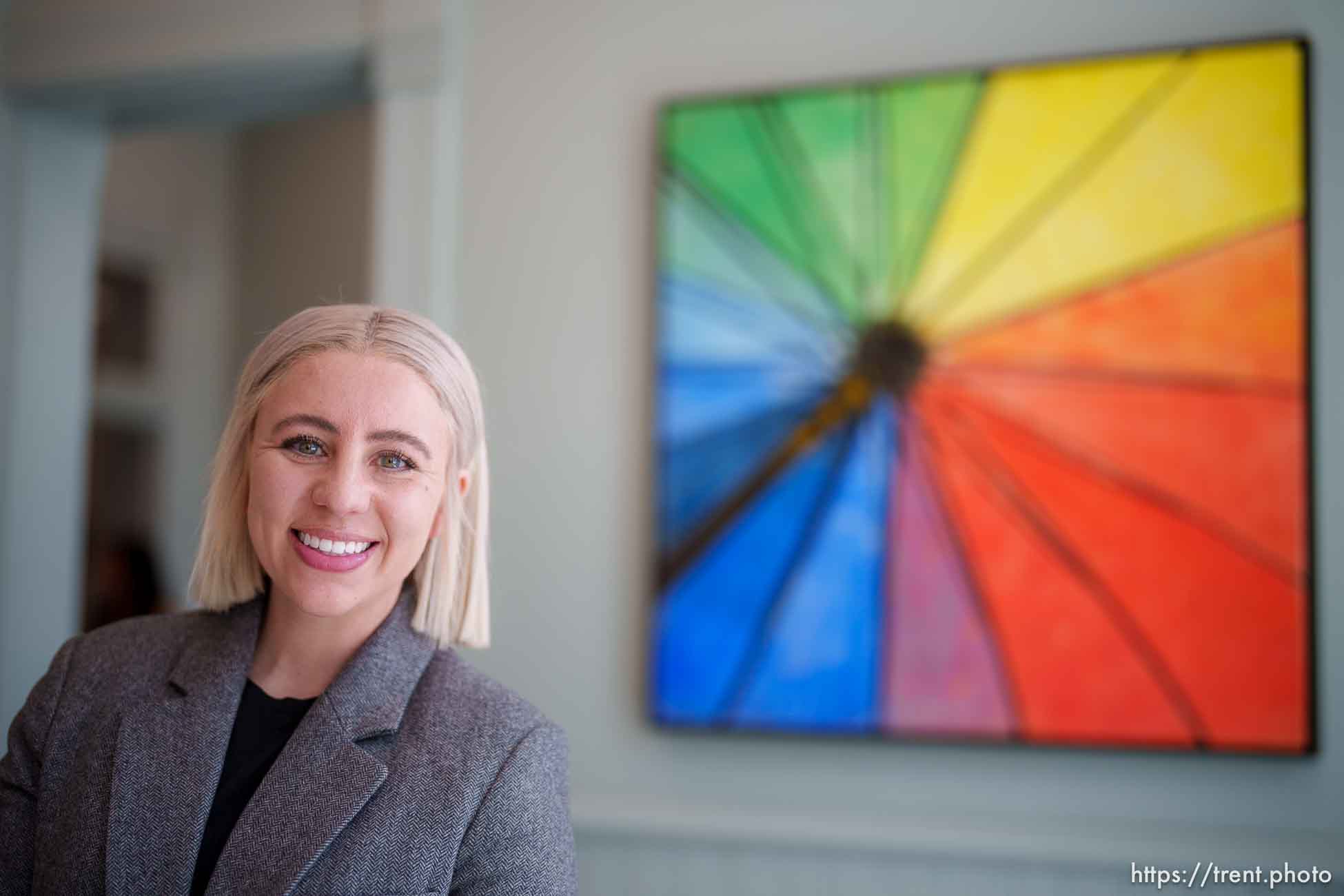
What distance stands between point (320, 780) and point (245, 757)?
0.14 meters

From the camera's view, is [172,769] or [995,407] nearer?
[172,769]

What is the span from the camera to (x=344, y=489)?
52.9 inches

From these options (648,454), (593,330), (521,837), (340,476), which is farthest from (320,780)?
(593,330)

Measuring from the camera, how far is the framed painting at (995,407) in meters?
2.16

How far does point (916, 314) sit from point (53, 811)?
173 cm

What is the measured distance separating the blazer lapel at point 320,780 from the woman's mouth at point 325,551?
125 mm

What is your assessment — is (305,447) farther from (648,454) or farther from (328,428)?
(648,454)

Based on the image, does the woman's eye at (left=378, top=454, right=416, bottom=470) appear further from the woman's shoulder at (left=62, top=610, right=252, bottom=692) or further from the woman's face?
the woman's shoulder at (left=62, top=610, right=252, bottom=692)

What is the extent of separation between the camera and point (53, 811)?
1.39 meters

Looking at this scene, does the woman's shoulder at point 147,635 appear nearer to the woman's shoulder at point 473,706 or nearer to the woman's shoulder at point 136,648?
the woman's shoulder at point 136,648

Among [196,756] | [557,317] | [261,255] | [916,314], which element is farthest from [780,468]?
[261,255]

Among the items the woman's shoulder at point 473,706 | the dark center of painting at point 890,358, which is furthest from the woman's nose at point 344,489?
the dark center of painting at point 890,358

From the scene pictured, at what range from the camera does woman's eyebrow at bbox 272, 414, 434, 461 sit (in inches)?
53.6

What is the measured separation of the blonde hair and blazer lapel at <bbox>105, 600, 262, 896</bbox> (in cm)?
11
